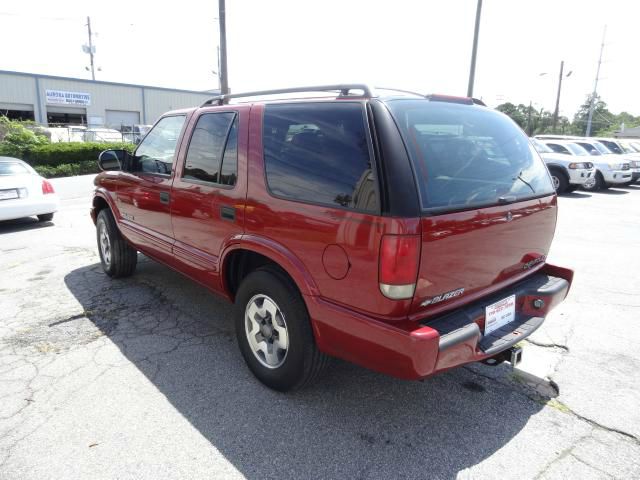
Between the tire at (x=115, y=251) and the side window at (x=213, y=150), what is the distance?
1849mm

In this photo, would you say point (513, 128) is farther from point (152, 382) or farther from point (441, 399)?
point (152, 382)

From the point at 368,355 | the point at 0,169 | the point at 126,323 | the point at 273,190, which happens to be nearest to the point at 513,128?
the point at 273,190

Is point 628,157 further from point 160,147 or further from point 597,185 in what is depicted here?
point 160,147

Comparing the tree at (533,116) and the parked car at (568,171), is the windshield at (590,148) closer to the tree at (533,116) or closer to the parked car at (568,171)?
the parked car at (568,171)

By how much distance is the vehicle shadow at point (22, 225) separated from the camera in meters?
8.10

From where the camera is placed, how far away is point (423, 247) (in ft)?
7.34

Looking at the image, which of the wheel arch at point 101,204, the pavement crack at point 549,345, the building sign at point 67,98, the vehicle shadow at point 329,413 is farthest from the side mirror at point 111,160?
the building sign at point 67,98

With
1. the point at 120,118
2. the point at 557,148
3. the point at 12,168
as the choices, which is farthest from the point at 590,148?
the point at 120,118

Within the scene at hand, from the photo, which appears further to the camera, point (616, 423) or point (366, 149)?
point (616, 423)

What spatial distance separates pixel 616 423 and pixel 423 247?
1.74 meters

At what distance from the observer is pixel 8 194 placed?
7.82m

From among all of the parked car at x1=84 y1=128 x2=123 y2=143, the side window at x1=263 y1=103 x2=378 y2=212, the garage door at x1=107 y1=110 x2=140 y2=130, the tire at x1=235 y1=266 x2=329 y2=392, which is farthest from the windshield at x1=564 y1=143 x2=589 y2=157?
the garage door at x1=107 y1=110 x2=140 y2=130

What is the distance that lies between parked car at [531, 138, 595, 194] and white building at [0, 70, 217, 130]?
39191mm

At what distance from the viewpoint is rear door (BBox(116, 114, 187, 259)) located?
157 inches
